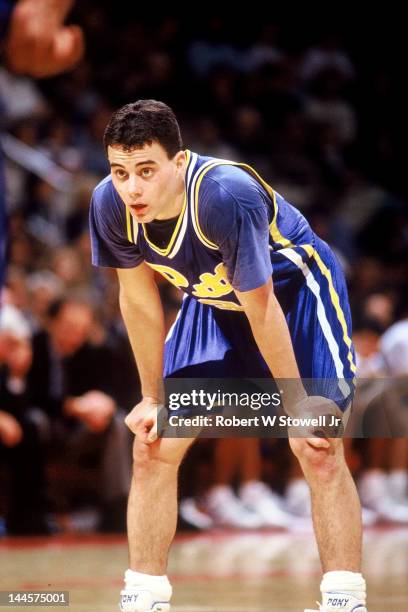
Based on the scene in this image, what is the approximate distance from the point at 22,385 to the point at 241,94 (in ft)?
11.6

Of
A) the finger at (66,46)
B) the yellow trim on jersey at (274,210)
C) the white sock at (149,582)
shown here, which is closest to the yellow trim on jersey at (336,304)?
the yellow trim on jersey at (274,210)

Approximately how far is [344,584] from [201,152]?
4.97 metres

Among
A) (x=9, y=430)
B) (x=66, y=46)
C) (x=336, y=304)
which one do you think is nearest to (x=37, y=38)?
(x=66, y=46)

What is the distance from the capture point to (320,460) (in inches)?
139

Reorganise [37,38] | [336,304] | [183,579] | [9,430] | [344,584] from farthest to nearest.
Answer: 1. [9,430]
2. [183,579]
3. [336,304]
4. [344,584]
5. [37,38]

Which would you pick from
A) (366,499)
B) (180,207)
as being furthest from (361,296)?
(180,207)

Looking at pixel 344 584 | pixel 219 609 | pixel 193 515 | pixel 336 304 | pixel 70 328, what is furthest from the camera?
pixel 193 515

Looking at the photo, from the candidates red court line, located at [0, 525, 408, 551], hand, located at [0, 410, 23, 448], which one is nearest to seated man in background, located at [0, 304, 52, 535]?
hand, located at [0, 410, 23, 448]

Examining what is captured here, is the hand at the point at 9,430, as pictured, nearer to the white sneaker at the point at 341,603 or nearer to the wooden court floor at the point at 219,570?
the wooden court floor at the point at 219,570

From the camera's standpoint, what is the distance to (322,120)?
9133 millimetres

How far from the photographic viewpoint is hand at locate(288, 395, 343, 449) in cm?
352

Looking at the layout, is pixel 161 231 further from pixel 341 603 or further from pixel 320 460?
pixel 341 603

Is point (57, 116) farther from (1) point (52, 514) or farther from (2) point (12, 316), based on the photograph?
(1) point (52, 514)

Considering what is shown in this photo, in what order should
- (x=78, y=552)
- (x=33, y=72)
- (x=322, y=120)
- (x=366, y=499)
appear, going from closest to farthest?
1. (x=33, y=72)
2. (x=78, y=552)
3. (x=366, y=499)
4. (x=322, y=120)
